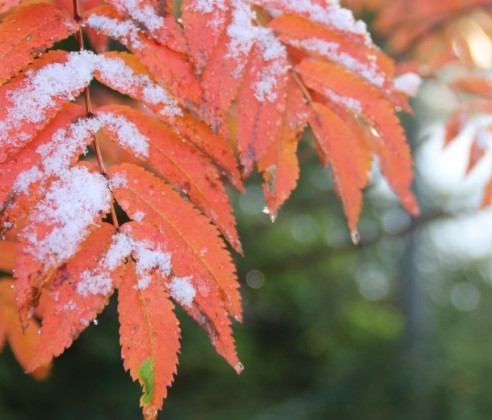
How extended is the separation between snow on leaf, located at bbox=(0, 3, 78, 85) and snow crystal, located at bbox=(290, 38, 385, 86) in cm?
29

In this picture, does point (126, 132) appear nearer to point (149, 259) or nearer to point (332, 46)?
point (149, 259)

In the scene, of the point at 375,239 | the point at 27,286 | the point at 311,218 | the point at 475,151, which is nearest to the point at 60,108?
the point at 27,286

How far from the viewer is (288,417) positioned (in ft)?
13.5

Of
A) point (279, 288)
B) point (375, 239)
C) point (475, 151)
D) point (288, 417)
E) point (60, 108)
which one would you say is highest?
point (60, 108)

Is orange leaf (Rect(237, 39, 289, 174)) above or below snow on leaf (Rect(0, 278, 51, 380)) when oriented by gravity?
above

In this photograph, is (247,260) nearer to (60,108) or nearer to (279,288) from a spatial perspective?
(279,288)

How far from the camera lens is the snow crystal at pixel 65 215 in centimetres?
50

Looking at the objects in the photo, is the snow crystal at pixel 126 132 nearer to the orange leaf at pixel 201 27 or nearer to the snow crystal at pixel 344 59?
the orange leaf at pixel 201 27

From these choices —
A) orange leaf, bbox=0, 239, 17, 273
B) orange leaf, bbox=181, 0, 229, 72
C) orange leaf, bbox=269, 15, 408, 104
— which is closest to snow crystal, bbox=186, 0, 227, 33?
orange leaf, bbox=181, 0, 229, 72

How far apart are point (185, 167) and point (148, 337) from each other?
173 millimetres

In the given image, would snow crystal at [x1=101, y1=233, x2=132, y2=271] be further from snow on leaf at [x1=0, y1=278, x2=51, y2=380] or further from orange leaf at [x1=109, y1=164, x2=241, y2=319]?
snow on leaf at [x1=0, y1=278, x2=51, y2=380]

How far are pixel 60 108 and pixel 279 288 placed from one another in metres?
5.29

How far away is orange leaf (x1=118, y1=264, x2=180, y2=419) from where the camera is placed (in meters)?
0.52

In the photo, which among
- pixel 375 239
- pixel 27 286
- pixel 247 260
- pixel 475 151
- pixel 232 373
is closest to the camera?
pixel 27 286
